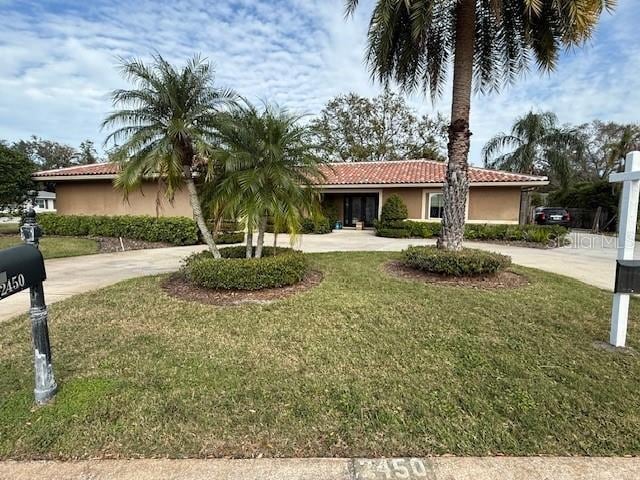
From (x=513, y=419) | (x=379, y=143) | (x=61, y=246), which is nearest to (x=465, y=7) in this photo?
(x=513, y=419)

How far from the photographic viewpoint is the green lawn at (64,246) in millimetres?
11023

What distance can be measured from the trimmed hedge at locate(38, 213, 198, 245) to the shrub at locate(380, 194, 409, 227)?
352 inches

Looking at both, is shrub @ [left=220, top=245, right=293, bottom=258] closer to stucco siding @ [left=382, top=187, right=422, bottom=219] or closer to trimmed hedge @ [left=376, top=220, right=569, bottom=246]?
trimmed hedge @ [left=376, top=220, right=569, bottom=246]

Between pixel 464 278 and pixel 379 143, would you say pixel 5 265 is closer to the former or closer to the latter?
pixel 464 278

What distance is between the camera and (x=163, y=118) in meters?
6.55

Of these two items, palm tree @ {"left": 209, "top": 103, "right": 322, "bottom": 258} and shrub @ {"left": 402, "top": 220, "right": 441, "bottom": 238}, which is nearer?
palm tree @ {"left": 209, "top": 103, "right": 322, "bottom": 258}

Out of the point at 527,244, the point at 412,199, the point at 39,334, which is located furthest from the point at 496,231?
the point at 39,334

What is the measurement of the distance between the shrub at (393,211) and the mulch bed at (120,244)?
9.92 metres

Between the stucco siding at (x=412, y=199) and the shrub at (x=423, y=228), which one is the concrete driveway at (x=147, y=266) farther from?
the stucco siding at (x=412, y=199)

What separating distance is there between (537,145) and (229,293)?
22295 millimetres

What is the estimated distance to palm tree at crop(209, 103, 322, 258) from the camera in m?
6.00

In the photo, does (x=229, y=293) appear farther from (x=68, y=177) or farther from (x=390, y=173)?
(x=390, y=173)

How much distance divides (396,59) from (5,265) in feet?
28.4

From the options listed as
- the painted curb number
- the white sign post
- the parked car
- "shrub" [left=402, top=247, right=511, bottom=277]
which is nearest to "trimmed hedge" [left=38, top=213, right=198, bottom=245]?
"shrub" [left=402, top=247, right=511, bottom=277]
